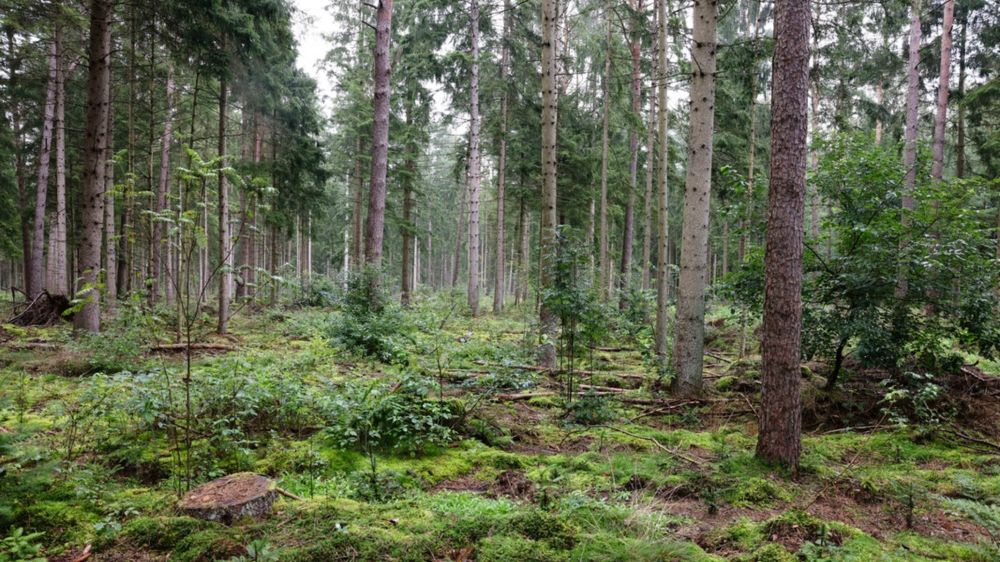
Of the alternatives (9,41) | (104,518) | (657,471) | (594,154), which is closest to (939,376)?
(657,471)

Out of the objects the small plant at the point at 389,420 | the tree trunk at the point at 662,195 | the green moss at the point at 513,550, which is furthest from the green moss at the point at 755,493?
the tree trunk at the point at 662,195

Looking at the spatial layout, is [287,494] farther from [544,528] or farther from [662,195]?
[662,195]

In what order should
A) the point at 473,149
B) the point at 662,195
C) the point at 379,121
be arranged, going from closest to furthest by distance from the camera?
1. the point at 379,121
2. the point at 662,195
3. the point at 473,149

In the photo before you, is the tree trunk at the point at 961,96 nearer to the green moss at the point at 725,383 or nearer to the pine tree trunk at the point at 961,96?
the pine tree trunk at the point at 961,96

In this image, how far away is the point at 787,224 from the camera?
177 inches

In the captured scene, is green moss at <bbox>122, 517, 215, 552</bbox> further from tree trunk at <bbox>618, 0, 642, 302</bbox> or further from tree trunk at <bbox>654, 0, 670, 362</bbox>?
tree trunk at <bbox>618, 0, 642, 302</bbox>

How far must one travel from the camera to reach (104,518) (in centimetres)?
317

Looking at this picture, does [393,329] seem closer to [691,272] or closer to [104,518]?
[691,272]

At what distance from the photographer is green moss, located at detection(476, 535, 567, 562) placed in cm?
281

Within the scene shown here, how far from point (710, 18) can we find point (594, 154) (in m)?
9.88

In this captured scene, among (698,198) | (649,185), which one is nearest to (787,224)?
(698,198)

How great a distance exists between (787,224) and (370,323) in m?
7.64

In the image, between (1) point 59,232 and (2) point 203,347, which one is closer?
(2) point 203,347

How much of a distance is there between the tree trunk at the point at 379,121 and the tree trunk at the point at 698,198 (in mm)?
6405
